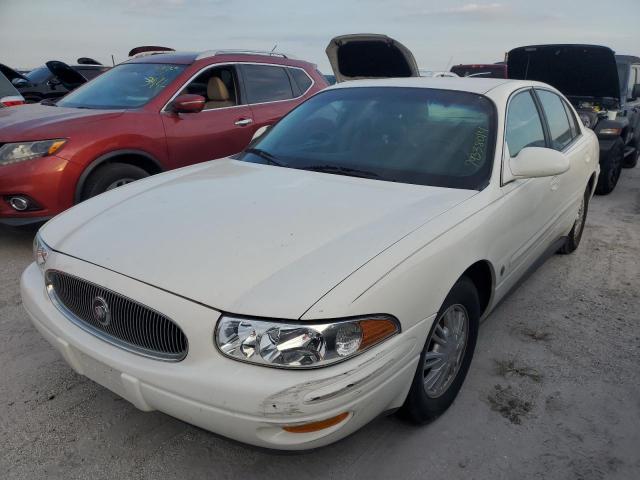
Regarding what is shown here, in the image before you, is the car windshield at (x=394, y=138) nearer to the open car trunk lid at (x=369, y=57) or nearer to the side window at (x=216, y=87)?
the side window at (x=216, y=87)

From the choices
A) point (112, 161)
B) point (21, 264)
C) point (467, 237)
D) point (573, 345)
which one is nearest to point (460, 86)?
point (467, 237)

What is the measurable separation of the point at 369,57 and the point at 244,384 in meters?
5.69

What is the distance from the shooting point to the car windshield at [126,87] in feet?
16.2

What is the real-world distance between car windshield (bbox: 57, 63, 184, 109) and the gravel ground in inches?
92.8

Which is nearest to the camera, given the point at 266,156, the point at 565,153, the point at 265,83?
the point at 266,156

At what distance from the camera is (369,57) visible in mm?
6602

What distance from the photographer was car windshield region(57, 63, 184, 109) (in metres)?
4.94

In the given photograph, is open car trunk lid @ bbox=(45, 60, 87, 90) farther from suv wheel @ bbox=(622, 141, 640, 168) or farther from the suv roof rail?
suv wheel @ bbox=(622, 141, 640, 168)

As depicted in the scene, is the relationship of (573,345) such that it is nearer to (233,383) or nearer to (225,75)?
(233,383)

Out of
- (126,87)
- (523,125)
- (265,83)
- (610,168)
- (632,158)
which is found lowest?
(632,158)

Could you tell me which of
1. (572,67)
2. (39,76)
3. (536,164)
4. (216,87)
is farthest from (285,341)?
(39,76)

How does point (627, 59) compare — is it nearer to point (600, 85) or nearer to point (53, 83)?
point (600, 85)

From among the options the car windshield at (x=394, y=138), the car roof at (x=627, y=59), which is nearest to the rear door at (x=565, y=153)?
the car windshield at (x=394, y=138)

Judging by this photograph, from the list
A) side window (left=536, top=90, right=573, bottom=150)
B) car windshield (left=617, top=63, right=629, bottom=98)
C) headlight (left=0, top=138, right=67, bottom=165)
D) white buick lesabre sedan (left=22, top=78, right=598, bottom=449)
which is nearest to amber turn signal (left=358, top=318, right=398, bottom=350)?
white buick lesabre sedan (left=22, top=78, right=598, bottom=449)
